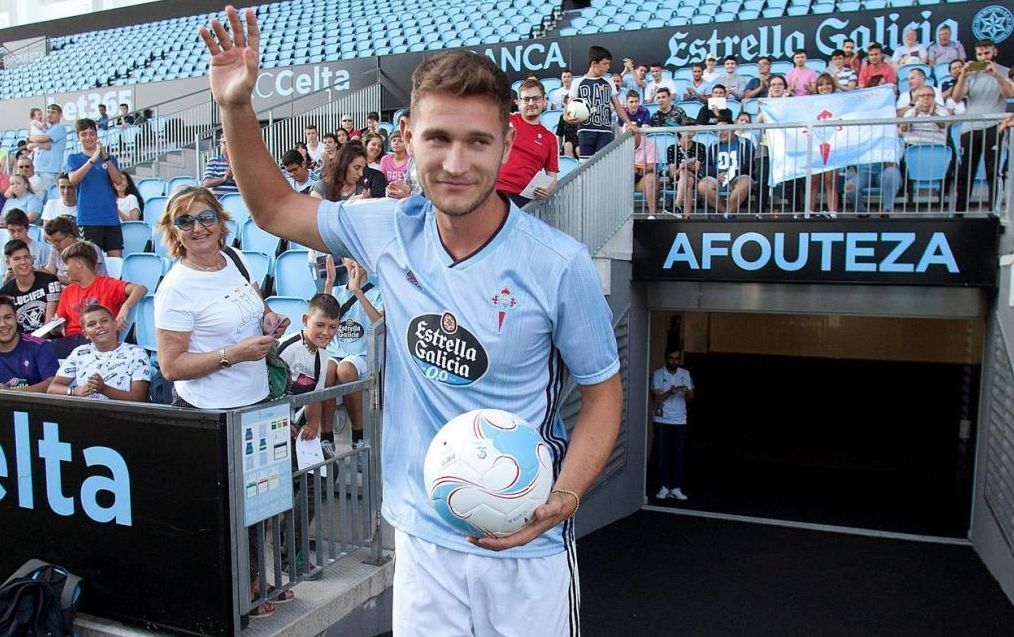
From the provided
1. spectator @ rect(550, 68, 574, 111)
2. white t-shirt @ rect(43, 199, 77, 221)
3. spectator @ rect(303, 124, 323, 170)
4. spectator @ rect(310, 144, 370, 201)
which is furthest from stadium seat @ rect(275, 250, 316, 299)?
spectator @ rect(550, 68, 574, 111)

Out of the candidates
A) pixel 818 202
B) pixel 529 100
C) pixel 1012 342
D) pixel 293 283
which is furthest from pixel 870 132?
pixel 293 283

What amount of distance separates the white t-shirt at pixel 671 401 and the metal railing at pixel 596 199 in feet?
7.57

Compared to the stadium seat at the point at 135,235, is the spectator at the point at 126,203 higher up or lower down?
higher up

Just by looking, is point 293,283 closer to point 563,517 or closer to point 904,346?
point 563,517

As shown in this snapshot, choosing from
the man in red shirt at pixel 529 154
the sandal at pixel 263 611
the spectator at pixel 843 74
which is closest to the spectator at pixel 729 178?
the spectator at pixel 843 74

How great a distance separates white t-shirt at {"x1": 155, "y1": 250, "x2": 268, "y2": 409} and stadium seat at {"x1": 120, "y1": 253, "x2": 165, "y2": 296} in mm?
4707

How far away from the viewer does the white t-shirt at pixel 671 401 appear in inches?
382

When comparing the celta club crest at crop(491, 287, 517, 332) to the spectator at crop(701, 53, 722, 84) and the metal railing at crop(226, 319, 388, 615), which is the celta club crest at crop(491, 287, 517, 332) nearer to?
the metal railing at crop(226, 319, 388, 615)

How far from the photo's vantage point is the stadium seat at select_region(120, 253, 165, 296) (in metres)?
8.18

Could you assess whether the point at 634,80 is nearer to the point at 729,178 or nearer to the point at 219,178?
the point at 729,178

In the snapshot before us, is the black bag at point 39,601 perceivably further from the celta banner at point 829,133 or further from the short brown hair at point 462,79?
the celta banner at point 829,133

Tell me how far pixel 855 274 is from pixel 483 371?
6.82 m

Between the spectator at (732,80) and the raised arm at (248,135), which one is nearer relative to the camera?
the raised arm at (248,135)

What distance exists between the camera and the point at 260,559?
152 inches
